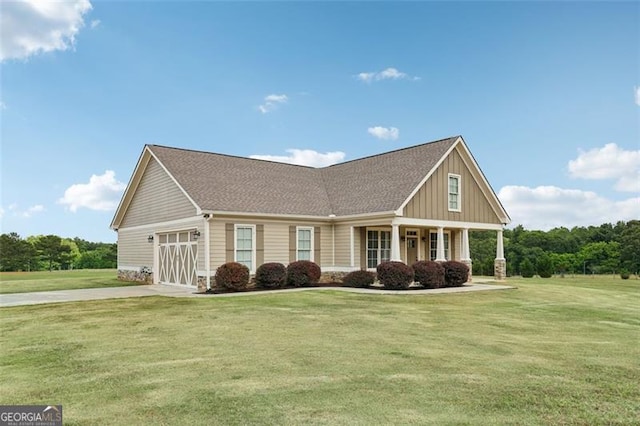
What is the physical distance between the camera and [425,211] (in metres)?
20.8

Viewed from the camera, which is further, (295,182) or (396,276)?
(295,182)

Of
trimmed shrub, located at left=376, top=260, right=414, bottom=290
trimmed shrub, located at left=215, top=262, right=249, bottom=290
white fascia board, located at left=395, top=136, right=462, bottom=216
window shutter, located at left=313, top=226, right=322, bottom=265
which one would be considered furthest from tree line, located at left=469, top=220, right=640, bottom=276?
trimmed shrub, located at left=215, top=262, right=249, bottom=290

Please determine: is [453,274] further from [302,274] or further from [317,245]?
[302,274]

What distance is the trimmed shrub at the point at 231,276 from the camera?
57.4 feet

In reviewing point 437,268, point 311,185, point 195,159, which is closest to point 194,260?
point 195,159

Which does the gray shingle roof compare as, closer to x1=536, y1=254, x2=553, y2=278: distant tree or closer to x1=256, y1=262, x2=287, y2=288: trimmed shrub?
x1=256, y1=262, x2=287, y2=288: trimmed shrub

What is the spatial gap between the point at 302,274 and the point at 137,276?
401 inches

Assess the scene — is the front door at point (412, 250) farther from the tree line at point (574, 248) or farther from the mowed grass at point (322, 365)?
the tree line at point (574, 248)

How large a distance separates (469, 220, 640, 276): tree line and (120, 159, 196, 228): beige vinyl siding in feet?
125

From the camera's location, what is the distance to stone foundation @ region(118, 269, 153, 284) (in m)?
23.2

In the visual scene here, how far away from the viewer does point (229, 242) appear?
1869cm

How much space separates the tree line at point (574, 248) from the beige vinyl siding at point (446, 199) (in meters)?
27.5

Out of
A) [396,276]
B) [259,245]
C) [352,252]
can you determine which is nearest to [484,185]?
[352,252]

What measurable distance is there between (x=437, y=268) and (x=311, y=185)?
28.8ft
